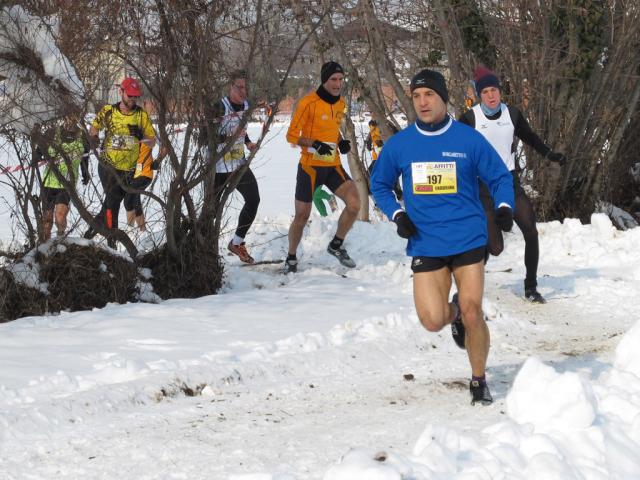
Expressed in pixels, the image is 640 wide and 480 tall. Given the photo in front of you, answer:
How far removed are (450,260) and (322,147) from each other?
4.16 m

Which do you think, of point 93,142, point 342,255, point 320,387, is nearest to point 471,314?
point 320,387

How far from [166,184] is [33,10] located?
6.02 ft

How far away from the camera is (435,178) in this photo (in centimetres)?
543

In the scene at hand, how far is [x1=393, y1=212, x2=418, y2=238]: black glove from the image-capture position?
5.42 m

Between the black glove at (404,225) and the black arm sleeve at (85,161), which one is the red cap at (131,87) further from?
the black glove at (404,225)

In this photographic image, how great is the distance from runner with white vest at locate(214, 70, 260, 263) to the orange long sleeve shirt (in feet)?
1.67

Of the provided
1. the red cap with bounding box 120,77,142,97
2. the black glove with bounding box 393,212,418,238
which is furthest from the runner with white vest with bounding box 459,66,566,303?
the black glove with bounding box 393,212,418,238

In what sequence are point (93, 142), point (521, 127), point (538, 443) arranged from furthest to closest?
point (521, 127) < point (93, 142) < point (538, 443)

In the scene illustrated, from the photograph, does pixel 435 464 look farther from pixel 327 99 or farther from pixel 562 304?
pixel 327 99

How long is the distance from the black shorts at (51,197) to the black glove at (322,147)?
7.95 feet

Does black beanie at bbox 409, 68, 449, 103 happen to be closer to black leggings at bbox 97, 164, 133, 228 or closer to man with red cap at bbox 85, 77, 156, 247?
man with red cap at bbox 85, 77, 156, 247

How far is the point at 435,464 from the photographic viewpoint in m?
4.03

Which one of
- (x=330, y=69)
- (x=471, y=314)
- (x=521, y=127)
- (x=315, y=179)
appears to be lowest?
(x=471, y=314)

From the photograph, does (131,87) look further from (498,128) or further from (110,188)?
(498,128)
